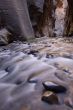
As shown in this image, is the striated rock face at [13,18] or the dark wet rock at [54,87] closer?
the dark wet rock at [54,87]

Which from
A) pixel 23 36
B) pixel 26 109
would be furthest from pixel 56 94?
pixel 23 36

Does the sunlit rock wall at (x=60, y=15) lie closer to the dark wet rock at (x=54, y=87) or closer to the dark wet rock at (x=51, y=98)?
the dark wet rock at (x=54, y=87)

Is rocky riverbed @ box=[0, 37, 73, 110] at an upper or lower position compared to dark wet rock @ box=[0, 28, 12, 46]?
upper

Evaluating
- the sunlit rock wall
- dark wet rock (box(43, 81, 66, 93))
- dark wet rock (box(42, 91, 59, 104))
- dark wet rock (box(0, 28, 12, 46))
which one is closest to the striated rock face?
dark wet rock (box(0, 28, 12, 46))

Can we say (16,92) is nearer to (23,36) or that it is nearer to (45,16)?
(23,36)

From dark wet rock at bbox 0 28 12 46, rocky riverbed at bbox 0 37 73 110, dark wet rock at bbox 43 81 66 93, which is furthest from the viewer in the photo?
dark wet rock at bbox 0 28 12 46

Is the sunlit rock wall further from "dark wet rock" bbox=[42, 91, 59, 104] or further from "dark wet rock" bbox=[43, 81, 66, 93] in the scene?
"dark wet rock" bbox=[42, 91, 59, 104]

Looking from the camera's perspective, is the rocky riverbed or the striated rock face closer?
the rocky riverbed

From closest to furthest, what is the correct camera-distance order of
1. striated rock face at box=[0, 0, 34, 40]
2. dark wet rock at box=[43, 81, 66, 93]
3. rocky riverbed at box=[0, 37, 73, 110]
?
rocky riverbed at box=[0, 37, 73, 110] < dark wet rock at box=[43, 81, 66, 93] < striated rock face at box=[0, 0, 34, 40]

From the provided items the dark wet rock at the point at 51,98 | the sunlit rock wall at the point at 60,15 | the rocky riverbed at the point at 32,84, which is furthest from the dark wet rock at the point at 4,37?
the sunlit rock wall at the point at 60,15

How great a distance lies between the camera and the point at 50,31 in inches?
429

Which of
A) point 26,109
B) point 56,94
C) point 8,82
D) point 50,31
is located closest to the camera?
point 26,109

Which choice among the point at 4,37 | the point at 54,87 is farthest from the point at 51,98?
the point at 4,37

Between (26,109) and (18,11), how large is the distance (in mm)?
5659
